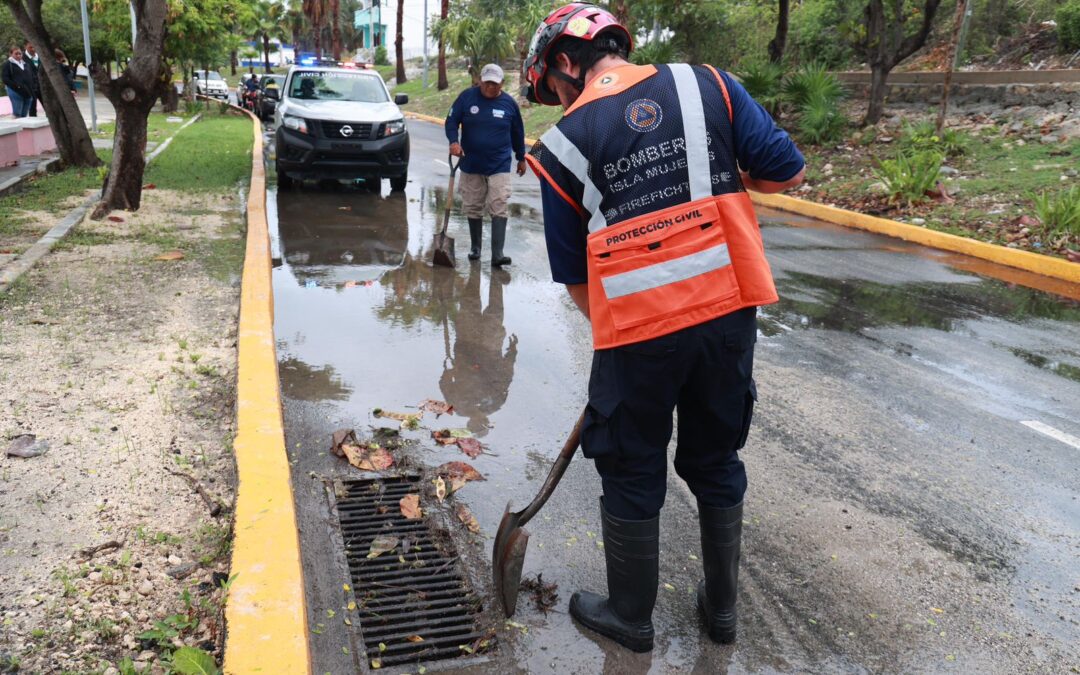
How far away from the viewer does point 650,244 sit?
2.67 metres

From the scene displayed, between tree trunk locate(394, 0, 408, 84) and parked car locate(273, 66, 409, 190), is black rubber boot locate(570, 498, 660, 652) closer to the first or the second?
parked car locate(273, 66, 409, 190)

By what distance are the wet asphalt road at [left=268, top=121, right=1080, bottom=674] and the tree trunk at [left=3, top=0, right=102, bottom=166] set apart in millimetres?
6405

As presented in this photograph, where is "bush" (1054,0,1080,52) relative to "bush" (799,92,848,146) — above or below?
above

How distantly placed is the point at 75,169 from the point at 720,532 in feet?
44.5

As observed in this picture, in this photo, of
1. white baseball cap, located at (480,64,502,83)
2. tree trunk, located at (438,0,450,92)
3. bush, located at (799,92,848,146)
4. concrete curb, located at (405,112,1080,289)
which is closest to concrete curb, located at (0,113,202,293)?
white baseball cap, located at (480,64,502,83)

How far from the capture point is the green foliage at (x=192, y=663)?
100.0 inches

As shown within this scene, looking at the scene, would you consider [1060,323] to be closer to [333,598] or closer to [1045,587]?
[1045,587]

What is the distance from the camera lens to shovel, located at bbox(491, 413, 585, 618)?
3.11 meters

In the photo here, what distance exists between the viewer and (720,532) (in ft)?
9.78

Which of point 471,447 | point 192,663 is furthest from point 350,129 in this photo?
point 192,663

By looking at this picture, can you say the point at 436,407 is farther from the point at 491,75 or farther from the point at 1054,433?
the point at 491,75

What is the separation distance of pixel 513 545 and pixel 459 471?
123 cm

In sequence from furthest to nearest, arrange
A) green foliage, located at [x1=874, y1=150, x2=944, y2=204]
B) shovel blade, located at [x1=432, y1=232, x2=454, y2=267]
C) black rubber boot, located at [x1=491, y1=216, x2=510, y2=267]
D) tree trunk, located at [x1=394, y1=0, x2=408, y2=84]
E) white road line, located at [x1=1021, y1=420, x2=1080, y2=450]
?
tree trunk, located at [x1=394, y1=0, x2=408, y2=84], green foliage, located at [x1=874, y1=150, x2=944, y2=204], black rubber boot, located at [x1=491, y1=216, x2=510, y2=267], shovel blade, located at [x1=432, y1=232, x2=454, y2=267], white road line, located at [x1=1021, y1=420, x2=1080, y2=450]

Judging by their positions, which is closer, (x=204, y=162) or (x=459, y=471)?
(x=459, y=471)
